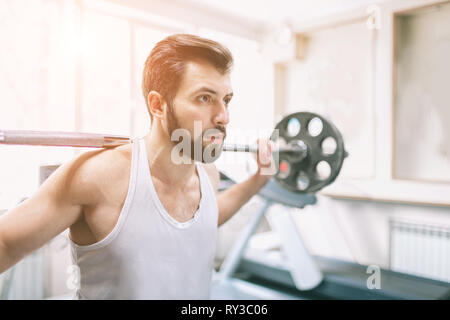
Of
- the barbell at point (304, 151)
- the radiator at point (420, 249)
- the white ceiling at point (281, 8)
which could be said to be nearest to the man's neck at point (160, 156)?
the barbell at point (304, 151)

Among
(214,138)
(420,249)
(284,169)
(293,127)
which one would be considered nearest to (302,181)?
(284,169)

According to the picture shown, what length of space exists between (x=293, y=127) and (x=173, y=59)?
1.76 ft

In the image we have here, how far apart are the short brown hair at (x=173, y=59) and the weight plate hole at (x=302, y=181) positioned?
1.69 feet

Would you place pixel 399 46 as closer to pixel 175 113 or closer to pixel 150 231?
pixel 175 113

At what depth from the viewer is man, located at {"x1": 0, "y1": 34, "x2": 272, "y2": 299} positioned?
585 mm

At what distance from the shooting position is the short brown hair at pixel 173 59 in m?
0.67

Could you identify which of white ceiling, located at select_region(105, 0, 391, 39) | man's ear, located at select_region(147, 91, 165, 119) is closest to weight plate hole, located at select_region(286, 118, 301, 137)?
white ceiling, located at select_region(105, 0, 391, 39)

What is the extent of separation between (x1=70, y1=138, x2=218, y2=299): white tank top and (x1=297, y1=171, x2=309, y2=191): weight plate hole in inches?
17.5

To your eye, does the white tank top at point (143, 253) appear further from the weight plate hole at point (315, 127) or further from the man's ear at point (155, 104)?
the weight plate hole at point (315, 127)

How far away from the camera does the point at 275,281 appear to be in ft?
6.33

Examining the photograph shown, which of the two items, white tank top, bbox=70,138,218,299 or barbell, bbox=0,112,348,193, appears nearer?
white tank top, bbox=70,138,218,299

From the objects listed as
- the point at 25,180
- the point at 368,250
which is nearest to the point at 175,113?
the point at 25,180

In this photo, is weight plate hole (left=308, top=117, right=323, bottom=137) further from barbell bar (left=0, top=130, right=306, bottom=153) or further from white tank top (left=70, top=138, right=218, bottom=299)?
barbell bar (left=0, top=130, right=306, bottom=153)

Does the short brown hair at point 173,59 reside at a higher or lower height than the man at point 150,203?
higher
